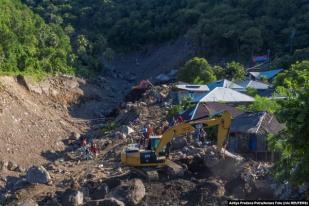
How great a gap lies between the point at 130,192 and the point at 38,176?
534cm

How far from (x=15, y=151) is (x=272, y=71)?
94.5 ft

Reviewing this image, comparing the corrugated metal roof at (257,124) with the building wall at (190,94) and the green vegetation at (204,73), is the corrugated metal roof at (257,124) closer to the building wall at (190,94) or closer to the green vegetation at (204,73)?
the building wall at (190,94)

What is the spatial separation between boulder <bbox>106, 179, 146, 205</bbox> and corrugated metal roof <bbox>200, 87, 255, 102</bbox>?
52.0 ft

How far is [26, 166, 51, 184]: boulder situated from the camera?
24594 millimetres

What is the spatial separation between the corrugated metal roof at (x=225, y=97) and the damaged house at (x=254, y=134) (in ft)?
27.6

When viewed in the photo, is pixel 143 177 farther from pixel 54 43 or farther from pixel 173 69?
pixel 173 69

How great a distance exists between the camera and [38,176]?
24828 mm

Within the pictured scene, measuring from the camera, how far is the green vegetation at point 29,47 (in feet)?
149

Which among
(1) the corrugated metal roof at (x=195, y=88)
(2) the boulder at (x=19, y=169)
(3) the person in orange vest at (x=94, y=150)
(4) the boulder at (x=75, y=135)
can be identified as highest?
(1) the corrugated metal roof at (x=195, y=88)

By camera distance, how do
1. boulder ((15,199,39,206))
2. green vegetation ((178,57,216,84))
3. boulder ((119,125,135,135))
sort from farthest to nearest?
1. green vegetation ((178,57,216,84))
2. boulder ((119,125,135,135))
3. boulder ((15,199,39,206))

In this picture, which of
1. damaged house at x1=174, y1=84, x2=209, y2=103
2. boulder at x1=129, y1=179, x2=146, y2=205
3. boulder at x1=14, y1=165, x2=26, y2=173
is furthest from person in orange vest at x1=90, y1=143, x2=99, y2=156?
damaged house at x1=174, y1=84, x2=209, y2=103

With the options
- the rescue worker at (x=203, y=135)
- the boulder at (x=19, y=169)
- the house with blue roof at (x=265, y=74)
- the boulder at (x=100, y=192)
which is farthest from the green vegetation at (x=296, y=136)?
the house with blue roof at (x=265, y=74)

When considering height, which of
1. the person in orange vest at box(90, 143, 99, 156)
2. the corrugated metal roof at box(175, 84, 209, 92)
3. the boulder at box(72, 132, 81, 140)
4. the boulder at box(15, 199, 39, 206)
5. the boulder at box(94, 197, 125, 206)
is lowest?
the boulder at box(15, 199, 39, 206)

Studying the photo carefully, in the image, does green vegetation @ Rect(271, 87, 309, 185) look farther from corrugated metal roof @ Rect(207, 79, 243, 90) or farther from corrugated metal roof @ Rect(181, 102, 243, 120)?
corrugated metal roof @ Rect(207, 79, 243, 90)
